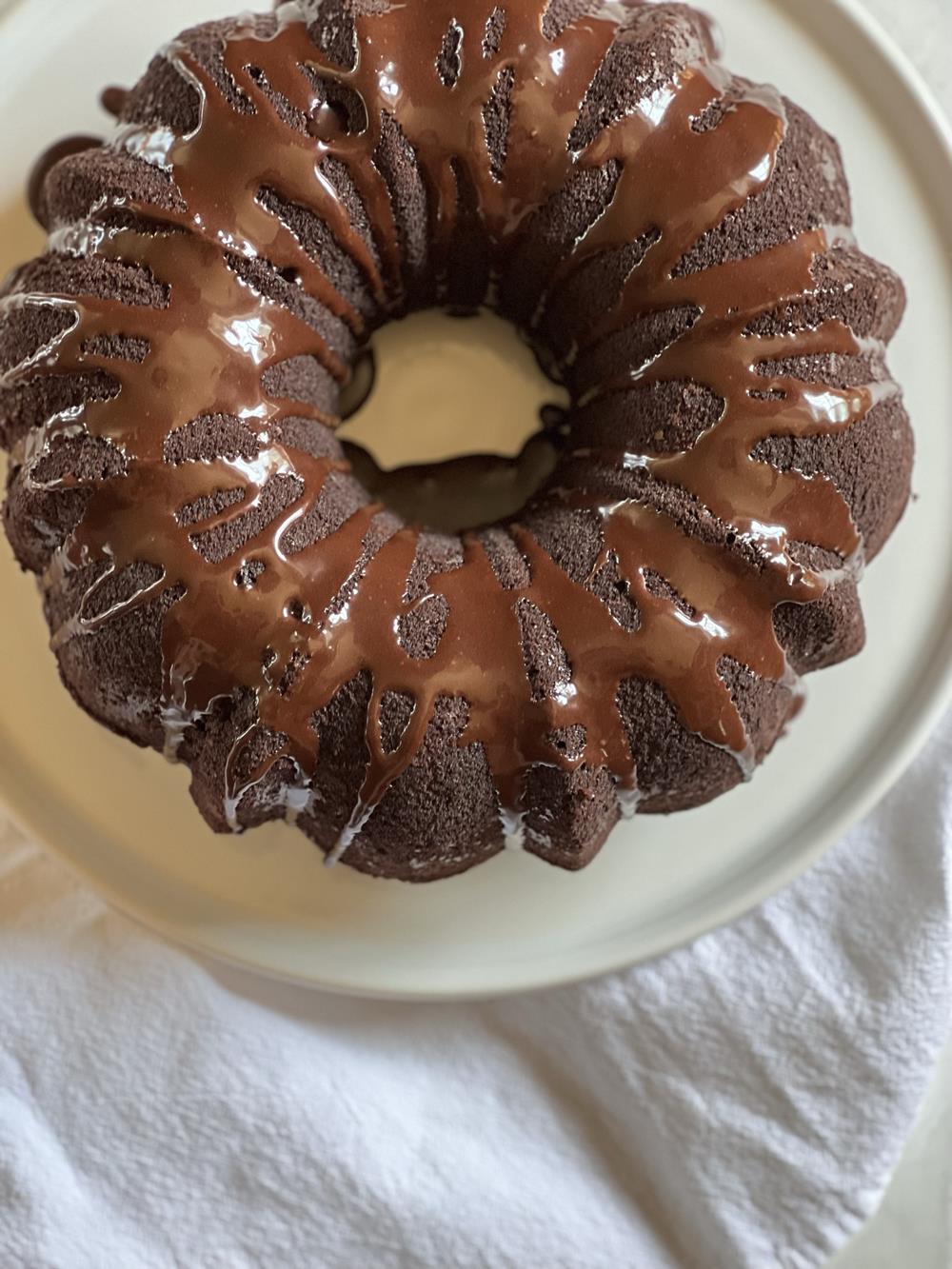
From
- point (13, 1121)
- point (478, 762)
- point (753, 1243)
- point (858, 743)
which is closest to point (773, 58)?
point (858, 743)

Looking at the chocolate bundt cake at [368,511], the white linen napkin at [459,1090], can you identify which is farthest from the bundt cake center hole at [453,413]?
the white linen napkin at [459,1090]

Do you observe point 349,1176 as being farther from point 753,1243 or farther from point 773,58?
point 773,58

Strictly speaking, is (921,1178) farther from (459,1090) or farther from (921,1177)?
(459,1090)

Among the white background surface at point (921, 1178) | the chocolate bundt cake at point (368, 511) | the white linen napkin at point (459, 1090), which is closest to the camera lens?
the chocolate bundt cake at point (368, 511)

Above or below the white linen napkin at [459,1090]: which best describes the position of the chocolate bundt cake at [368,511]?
above

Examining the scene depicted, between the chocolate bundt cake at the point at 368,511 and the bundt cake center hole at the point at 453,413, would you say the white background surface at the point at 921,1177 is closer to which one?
the chocolate bundt cake at the point at 368,511
